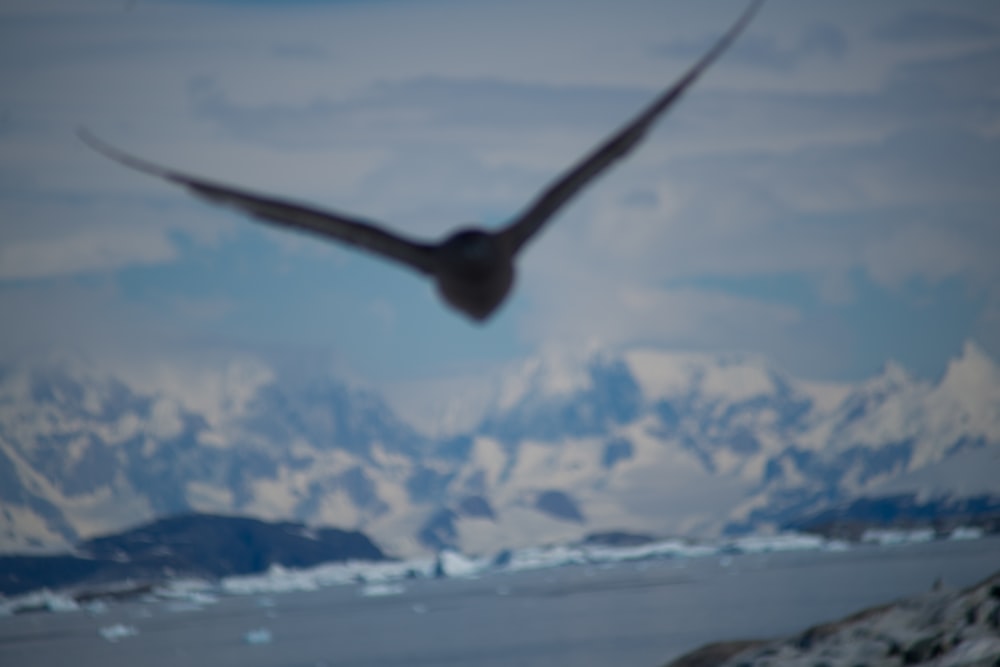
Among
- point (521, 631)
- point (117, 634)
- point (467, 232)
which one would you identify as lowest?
point (467, 232)

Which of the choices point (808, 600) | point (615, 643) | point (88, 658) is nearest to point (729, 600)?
point (808, 600)

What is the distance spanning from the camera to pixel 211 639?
161000 mm

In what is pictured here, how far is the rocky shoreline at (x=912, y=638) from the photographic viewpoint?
3312 cm

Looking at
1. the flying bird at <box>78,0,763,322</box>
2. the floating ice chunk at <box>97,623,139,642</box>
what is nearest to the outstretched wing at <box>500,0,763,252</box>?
the flying bird at <box>78,0,763,322</box>

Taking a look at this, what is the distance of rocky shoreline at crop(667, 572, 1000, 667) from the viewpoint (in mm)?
33125

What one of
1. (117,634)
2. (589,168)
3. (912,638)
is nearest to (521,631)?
(117,634)

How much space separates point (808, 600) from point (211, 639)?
6564cm

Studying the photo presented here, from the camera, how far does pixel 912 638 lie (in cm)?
3756

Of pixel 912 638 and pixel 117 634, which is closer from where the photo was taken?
pixel 912 638

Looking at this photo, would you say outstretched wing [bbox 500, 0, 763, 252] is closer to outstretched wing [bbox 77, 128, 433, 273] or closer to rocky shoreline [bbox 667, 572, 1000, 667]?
outstretched wing [bbox 77, 128, 433, 273]

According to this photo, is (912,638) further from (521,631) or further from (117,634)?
(117,634)

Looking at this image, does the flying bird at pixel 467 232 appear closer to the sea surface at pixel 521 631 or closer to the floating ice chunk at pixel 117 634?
the sea surface at pixel 521 631

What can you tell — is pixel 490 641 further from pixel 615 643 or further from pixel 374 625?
pixel 374 625

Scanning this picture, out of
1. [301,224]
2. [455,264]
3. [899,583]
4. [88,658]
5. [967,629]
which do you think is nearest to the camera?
[455,264]
